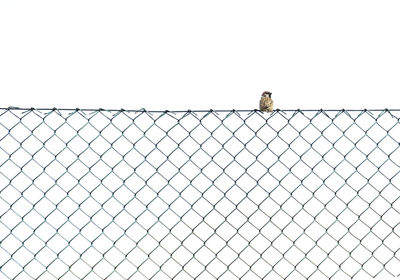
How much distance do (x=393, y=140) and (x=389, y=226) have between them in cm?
42

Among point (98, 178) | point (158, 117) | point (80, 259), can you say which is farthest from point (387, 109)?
point (80, 259)

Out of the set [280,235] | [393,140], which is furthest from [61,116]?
[393,140]

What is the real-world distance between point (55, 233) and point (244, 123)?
36.8 inches

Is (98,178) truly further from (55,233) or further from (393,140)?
(393,140)

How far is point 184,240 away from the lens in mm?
2520

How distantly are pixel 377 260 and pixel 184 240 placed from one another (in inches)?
37.5

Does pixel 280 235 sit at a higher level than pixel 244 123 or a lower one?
lower

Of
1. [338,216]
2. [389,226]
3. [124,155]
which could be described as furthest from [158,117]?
[389,226]

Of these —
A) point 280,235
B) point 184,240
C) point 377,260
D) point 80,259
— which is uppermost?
point 377,260

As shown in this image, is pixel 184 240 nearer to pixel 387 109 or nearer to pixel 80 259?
pixel 80 259

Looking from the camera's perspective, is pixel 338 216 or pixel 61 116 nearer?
pixel 61 116

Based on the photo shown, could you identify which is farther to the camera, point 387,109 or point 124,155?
point 387,109

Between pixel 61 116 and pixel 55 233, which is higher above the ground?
pixel 61 116

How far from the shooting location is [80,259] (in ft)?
8.02
